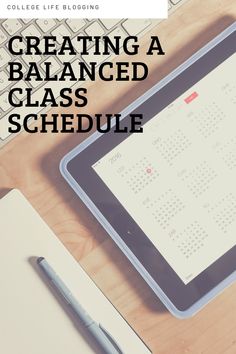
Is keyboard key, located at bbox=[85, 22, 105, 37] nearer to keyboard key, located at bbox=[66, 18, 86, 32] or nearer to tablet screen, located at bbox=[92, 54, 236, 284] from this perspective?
keyboard key, located at bbox=[66, 18, 86, 32]

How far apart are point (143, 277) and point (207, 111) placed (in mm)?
193

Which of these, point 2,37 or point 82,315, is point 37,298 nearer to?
point 82,315

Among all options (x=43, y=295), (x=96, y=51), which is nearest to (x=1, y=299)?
(x=43, y=295)

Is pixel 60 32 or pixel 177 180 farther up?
pixel 60 32

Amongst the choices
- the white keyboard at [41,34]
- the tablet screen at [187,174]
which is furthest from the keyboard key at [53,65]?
the tablet screen at [187,174]

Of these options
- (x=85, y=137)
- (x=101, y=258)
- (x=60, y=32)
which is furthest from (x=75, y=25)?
(x=101, y=258)

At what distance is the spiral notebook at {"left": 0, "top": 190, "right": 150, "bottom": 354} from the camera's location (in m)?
0.67

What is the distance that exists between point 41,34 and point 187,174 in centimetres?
22

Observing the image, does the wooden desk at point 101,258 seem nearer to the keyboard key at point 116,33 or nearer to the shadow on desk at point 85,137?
the shadow on desk at point 85,137

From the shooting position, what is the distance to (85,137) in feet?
2.31

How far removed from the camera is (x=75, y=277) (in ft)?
2.24

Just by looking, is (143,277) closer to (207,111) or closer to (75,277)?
(75,277)

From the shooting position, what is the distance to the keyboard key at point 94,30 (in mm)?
691

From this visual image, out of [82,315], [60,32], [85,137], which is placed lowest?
[82,315]
